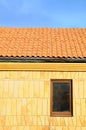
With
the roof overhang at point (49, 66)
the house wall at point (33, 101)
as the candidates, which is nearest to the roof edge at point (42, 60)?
the roof overhang at point (49, 66)

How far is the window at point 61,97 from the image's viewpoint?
13633 millimetres

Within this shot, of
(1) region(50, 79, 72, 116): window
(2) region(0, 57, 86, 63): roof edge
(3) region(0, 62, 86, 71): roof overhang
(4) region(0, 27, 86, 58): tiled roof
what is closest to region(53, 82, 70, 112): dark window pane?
(1) region(50, 79, 72, 116): window

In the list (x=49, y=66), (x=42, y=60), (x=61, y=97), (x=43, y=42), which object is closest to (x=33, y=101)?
(x=61, y=97)

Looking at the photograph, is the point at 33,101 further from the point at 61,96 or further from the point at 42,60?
the point at 42,60

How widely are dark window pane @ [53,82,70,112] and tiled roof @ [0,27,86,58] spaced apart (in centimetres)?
110

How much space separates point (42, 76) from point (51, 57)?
2.54 feet

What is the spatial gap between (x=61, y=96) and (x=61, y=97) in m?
0.04

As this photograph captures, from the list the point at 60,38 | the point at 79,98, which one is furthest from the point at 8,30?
the point at 79,98

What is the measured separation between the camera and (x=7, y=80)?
A: 13617 millimetres

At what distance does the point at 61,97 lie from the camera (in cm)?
1375

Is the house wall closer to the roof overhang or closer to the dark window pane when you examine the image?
the roof overhang

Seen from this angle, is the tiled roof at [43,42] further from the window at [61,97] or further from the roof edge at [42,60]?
the window at [61,97]

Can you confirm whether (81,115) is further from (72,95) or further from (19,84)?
(19,84)

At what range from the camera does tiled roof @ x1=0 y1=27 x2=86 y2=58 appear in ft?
45.5
